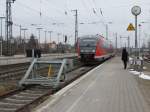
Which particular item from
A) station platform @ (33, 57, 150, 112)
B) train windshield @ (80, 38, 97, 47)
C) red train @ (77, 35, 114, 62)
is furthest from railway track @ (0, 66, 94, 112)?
train windshield @ (80, 38, 97, 47)

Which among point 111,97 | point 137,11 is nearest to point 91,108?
point 111,97

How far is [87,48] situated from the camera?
41.0 metres

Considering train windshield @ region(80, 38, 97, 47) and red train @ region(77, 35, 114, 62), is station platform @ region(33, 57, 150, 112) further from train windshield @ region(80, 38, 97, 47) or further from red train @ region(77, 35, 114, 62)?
train windshield @ region(80, 38, 97, 47)

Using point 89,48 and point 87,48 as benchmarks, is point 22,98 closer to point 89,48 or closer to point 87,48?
point 89,48

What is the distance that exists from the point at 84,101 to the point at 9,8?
47617 millimetres

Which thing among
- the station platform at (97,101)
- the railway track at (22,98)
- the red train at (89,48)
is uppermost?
the red train at (89,48)

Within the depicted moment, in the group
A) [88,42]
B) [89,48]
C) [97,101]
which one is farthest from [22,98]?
[88,42]

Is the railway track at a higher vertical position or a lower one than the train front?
lower

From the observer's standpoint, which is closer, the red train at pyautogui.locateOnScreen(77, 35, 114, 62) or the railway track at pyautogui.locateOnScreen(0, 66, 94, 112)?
the railway track at pyautogui.locateOnScreen(0, 66, 94, 112)

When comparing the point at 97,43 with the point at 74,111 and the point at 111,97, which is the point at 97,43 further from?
the point at 74,111

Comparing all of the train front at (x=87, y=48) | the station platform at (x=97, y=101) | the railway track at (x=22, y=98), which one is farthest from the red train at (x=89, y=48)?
the station platform at (x=97, y=101)

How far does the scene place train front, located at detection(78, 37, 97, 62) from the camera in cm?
4056

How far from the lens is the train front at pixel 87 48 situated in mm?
40562

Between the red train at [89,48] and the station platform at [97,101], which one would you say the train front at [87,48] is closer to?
the red train at [89,48]
